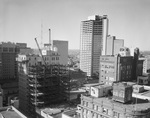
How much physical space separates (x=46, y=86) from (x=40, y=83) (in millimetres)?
2461

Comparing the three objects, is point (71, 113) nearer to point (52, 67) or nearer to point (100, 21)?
point (52, 67)

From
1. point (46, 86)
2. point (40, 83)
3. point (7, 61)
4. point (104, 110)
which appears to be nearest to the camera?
point (104, 110)

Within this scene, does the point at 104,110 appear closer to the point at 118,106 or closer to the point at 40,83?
the point at 118,106

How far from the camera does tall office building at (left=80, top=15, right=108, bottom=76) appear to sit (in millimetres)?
140750

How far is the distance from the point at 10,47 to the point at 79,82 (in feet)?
193

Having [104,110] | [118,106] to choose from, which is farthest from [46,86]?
[118,106]

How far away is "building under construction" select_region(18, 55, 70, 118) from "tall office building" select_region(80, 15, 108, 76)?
7937cm

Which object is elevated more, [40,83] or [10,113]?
[40,83]

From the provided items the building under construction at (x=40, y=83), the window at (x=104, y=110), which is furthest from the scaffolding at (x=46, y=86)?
the window at (x=104, y=110)

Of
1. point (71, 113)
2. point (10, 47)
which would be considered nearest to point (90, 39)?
point (10, 47)

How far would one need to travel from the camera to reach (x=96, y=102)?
3656cm

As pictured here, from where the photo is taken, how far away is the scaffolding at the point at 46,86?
55522 millimetres

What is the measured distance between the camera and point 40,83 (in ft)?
184

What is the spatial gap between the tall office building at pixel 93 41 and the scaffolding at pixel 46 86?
7998cm
